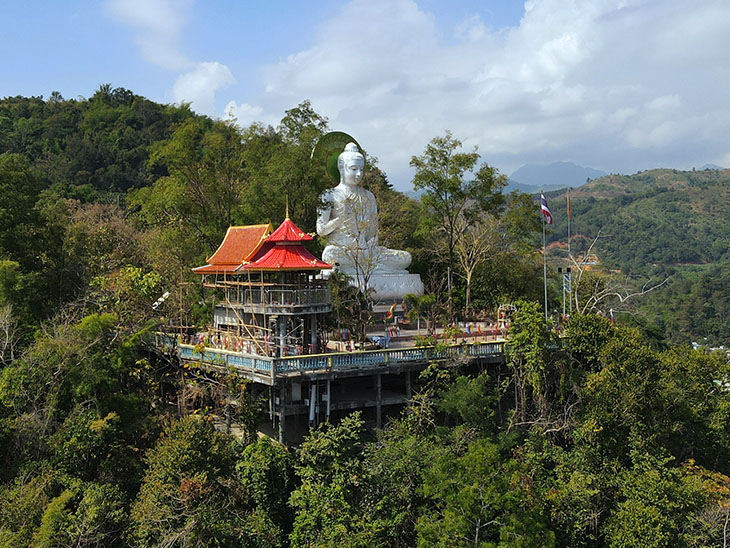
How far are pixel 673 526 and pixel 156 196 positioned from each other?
1116 inches

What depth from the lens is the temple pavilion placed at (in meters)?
22.3

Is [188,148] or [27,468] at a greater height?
[188,148]

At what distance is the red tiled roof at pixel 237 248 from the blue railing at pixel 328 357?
3419 mm

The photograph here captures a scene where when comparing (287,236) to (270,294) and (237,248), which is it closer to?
(270,294)

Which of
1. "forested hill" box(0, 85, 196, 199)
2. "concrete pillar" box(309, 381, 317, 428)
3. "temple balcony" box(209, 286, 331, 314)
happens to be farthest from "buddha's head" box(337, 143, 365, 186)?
"forested hill" box(0, 85, 196, 199)

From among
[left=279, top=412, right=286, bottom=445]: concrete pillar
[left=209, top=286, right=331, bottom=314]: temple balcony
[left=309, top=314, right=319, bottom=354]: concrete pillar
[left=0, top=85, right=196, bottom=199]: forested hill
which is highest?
[left=0, top=85, right=196, bottom=199]: forested hill

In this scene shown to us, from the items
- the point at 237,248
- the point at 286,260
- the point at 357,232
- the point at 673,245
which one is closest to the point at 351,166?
the point at 357,232

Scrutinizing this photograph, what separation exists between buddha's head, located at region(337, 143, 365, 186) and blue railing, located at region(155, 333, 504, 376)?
12.9m

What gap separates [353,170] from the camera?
106 feet

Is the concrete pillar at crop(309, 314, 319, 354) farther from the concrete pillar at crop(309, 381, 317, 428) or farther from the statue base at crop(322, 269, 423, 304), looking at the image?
the statue base at crop(322, 269, 423, 304)

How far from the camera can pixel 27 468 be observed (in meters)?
17.9

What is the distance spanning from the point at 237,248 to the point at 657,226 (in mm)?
123149

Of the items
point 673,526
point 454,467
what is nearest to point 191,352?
point 454,467

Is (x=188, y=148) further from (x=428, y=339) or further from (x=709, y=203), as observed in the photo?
(x=709, y=203)
